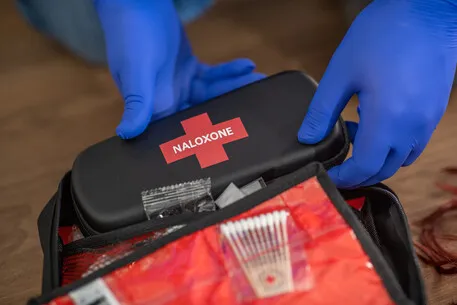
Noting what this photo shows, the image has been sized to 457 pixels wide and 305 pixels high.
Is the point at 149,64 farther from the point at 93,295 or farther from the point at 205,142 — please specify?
the point at 93,295

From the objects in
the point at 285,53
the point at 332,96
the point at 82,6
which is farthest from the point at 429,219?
the point at 82,6

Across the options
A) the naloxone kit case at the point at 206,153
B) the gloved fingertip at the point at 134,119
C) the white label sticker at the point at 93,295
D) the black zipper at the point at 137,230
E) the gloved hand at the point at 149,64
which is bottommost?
the white label sticker at the point at 93,295

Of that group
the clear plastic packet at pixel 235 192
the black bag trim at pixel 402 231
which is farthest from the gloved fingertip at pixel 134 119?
the black bag trim at pixel 402 231

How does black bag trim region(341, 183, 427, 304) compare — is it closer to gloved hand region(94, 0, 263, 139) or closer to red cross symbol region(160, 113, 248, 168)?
red cross symbol region(160, 113, 248, 168)

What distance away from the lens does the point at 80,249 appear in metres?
0.54

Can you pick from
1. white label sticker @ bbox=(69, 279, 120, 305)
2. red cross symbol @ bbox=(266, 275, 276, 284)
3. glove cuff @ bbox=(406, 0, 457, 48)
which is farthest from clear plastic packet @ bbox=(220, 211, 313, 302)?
glove cuff @ bbox=(406, 0, 457, 48)

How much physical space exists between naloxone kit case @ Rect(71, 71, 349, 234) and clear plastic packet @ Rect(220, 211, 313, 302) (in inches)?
3.4

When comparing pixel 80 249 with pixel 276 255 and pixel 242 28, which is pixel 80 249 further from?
pixel 242 28

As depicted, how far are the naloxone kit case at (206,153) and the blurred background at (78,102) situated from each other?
25cm

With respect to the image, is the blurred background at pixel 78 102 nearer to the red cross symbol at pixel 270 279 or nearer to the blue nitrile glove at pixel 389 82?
the blue nitrile glove at pixel 389 82

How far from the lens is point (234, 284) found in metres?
0.45

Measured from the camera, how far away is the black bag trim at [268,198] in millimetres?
445

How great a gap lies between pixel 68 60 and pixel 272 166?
57cm

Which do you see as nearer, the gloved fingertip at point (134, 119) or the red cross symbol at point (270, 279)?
the red cross symbol at point (270, 279)
